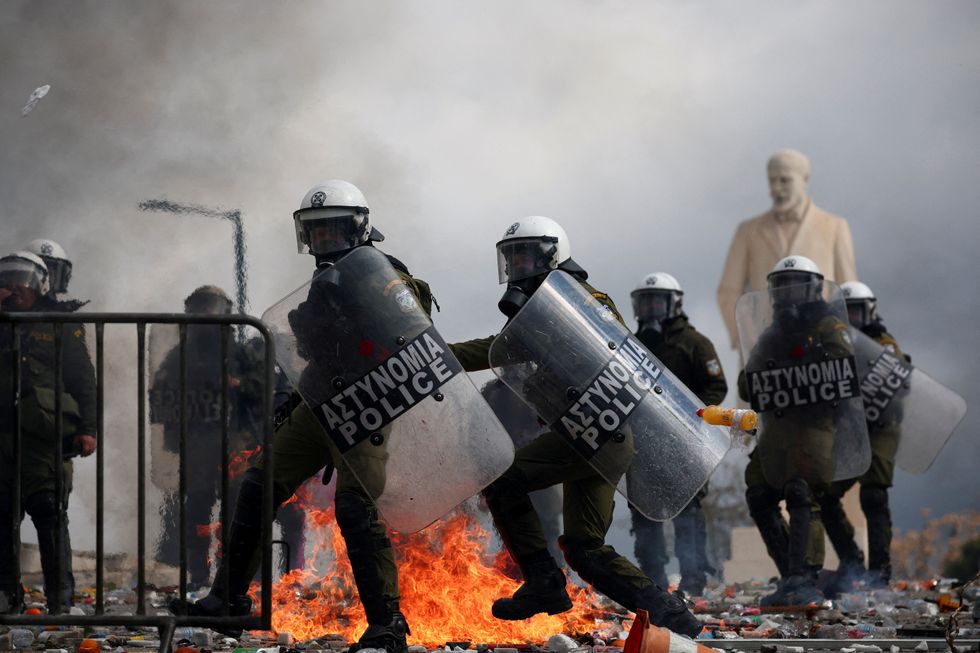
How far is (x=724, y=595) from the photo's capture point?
9.83 metres

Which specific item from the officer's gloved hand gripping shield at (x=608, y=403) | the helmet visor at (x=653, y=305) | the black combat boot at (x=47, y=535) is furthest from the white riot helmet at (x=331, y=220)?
the helmet visor at (x=653, y=305)

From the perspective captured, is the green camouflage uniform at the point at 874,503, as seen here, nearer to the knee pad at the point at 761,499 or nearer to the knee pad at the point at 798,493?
the knee pad at the point at 761,499

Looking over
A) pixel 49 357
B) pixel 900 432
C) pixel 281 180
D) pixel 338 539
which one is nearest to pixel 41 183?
pixel 281 180

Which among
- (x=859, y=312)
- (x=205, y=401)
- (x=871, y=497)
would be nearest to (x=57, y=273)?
(x=205, y=401)

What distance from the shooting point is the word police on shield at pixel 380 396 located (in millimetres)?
5145

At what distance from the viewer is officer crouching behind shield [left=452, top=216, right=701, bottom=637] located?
219 inches

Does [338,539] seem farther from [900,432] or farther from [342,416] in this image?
[900,432]

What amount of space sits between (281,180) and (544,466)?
6416mm

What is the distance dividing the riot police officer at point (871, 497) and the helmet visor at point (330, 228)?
4680mm

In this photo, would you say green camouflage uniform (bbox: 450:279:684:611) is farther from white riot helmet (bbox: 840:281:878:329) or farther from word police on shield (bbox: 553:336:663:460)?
white riot helmet (bbox: 840:281:878:329)

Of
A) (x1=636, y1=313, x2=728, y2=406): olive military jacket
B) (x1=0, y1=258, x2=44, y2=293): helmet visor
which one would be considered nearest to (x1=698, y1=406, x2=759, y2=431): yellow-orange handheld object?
Answer: (x1=636, y1=313, x2=728, y2=406): olive military jacket

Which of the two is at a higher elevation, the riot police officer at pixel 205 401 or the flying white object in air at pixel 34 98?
the flying white object in air at pixel 34 98

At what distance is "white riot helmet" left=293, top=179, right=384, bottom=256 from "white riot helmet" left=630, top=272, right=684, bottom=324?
3.98m

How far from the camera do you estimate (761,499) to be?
28.6ft
